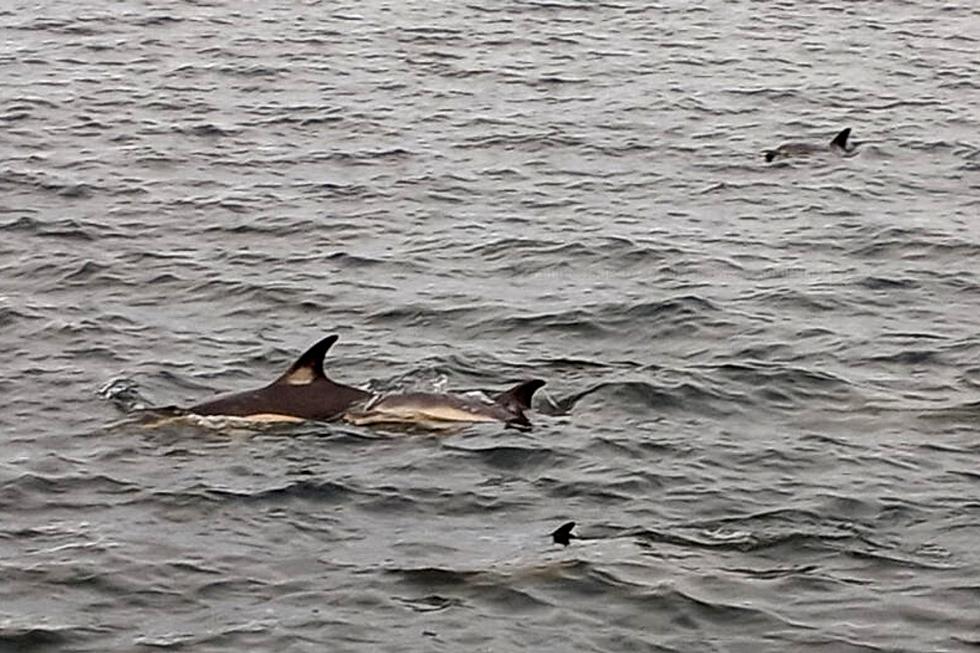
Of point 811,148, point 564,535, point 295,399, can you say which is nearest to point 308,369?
point 295,399

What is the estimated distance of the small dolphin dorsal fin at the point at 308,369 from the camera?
50.3ft

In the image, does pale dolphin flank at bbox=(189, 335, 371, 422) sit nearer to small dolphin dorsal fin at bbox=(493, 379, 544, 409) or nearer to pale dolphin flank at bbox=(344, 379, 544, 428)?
pale dolphin flank at bbox=(344, 379, 544, 428)

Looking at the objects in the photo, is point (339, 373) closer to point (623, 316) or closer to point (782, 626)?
point (623, 316)

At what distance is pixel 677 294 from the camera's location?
19.2m

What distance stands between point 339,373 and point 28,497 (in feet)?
11.1

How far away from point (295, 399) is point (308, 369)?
24 centimetres

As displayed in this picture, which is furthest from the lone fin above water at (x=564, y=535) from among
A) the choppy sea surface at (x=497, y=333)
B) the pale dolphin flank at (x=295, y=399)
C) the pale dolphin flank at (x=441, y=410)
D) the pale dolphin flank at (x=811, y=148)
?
the pale dolphin flank at (x=811, y=148)

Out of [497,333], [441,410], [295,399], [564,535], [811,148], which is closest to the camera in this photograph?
[564,535]

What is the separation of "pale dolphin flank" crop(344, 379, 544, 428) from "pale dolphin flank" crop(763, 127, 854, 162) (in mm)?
9456

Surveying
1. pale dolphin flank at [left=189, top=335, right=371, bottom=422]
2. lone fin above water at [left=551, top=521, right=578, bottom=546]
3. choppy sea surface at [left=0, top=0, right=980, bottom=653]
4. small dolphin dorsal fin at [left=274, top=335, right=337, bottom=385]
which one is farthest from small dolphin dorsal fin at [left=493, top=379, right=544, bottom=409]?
lone fin above water at [left=551, top=521, right=578, bottom=546]

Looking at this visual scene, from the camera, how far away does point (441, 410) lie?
15.6 meters

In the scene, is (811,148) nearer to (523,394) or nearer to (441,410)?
(523,394)

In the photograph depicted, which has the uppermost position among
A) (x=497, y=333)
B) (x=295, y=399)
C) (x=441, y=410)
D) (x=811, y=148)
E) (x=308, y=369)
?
(x=308, y=369)

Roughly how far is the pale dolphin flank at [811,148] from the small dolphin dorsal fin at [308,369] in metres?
10.2
